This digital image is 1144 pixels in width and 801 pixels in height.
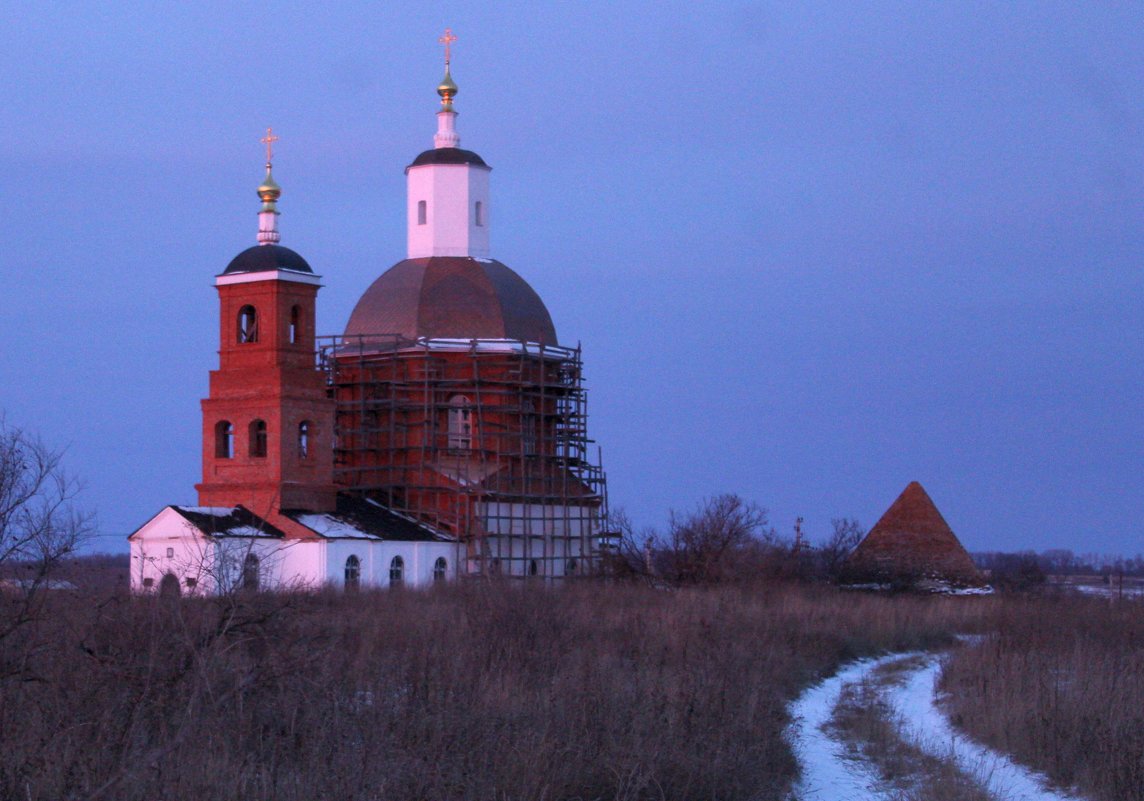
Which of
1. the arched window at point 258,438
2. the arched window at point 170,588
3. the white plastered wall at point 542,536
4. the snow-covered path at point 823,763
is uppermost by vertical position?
the arched window at point 258,438

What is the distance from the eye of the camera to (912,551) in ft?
159

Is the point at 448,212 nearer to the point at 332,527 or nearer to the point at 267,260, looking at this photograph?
the point at 267,260

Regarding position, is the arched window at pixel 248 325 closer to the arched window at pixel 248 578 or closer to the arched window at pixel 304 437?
the arched window at pixel 304 437

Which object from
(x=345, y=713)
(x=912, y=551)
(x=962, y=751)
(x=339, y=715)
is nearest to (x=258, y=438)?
(x=912, y=551)

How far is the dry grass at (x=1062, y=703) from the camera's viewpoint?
545 inches

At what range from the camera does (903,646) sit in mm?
30438

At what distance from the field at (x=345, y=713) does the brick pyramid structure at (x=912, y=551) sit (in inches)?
1140

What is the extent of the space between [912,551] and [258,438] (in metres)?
19.7

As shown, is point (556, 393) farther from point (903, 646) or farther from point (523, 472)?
point (903, 646)

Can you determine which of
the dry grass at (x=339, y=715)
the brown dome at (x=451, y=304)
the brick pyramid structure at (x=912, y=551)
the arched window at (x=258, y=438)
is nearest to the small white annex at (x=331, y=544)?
the arched window at (x=258, y=438)

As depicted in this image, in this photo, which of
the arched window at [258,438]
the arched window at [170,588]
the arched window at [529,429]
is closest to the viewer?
the arched window at [170,588]

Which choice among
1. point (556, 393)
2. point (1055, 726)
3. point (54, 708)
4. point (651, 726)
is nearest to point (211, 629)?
point (54, 708)

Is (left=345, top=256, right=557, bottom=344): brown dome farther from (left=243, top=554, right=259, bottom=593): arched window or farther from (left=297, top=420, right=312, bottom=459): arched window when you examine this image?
(left=243, top=554, right=259, bottom=593): arched window

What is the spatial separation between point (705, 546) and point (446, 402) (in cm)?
1033
